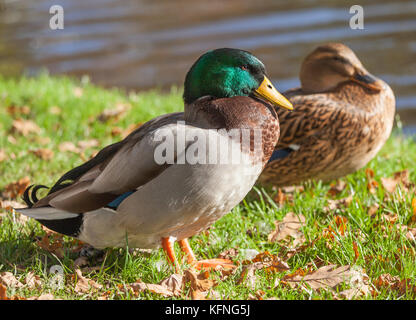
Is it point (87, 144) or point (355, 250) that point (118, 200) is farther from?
point (87, 144)

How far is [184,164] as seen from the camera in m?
2.70

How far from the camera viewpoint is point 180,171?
2.70 metres

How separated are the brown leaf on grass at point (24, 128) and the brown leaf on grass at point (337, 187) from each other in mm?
2709

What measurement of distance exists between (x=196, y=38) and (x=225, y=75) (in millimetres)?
8511

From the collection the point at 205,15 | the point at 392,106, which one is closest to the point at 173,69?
the point at 205,15

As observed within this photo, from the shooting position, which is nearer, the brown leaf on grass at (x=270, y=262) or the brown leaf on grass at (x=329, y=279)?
the brown leaf on grass at (x=329, y=279)

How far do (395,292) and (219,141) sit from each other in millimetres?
990

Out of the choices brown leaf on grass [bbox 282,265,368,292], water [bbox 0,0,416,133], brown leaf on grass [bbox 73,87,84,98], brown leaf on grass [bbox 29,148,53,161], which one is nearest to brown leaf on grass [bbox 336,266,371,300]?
brown leaf on grass [bbox 282,265,368,292]

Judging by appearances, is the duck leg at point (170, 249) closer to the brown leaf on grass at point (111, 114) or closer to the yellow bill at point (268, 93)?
the yellow bill at point (268, 93)

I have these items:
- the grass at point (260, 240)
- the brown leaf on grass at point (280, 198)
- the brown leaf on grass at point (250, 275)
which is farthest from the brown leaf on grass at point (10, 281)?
the brown leaf on grass at point (280, 198)

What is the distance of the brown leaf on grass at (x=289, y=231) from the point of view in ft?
10.8

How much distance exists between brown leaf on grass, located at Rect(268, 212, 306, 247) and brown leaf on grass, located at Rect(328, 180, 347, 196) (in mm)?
648

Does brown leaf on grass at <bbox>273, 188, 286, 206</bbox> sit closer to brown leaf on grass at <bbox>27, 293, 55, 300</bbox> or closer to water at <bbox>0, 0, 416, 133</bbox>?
brown leaf on grass at <bbox>27, 293, 55, 300</bbox>

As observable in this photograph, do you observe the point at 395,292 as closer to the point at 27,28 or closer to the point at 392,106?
the point at 392,106
